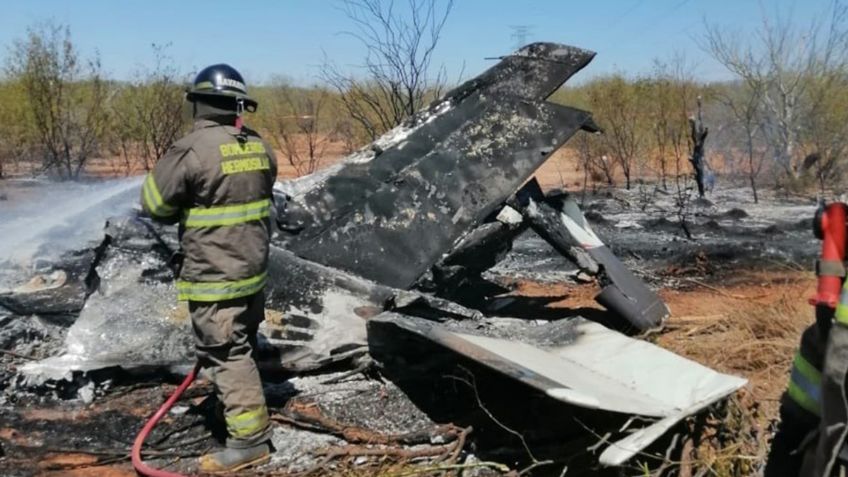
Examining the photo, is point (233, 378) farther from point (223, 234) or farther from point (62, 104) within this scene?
point (62, 104)

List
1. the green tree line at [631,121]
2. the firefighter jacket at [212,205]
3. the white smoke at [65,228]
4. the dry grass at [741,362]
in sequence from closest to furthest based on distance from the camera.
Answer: the dry grass at [741,362] < the firefighter jacket at [212,205] < the white smoke at [65,228] < the green tree line at [631,121]

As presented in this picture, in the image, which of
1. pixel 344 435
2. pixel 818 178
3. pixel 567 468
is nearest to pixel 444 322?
pixel 344 435

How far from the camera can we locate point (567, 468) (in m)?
3.54

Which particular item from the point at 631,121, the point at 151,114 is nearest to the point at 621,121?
the point at 631,121

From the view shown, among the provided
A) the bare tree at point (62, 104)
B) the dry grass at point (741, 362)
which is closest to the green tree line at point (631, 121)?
the bare tree at point (62, 104)

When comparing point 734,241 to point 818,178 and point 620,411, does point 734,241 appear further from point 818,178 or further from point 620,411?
point 620,411

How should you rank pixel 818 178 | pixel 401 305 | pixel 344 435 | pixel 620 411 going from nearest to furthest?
1. pixel 620 411
2. pixel 344 435
3. pixel 401 305
4. pixel 818 178

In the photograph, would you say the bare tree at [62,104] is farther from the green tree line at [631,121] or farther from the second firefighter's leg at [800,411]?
the second firefighter's leg at [800,411]

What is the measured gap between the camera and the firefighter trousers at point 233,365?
3.60 m

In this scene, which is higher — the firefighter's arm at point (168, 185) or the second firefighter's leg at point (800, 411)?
the firefighter's arm at point (168, 185)

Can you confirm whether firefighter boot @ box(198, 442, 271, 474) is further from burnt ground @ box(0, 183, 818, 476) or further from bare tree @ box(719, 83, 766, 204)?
bare tree @ box(719, 83, 766, 204)

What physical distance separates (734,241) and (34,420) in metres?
8.40

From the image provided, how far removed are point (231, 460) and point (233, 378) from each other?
0.38 metres

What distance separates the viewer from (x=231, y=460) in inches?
142
